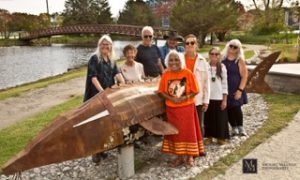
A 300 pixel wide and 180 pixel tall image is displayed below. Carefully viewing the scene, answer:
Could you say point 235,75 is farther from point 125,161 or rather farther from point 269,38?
point 269,38

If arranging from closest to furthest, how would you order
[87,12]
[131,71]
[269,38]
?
[131,71], [269,38], [87,12]

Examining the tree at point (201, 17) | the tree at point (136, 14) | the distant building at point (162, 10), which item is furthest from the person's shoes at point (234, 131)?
the tree at point (136, 14)

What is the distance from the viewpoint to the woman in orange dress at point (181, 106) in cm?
477

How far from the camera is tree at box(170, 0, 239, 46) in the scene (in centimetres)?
2755

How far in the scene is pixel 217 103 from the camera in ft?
18.6

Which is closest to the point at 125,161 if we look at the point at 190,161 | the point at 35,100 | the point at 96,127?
the point at 96,127

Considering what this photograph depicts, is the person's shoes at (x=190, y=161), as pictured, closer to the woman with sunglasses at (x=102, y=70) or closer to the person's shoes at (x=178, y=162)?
the person's shoes at (x=178, y=162)

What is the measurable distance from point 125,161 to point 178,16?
25277 millimetres

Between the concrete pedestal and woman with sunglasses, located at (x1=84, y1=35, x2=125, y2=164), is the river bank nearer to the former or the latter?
woman with sunglasses, located at (x1=84, y1=35, x2=125, y2=164)

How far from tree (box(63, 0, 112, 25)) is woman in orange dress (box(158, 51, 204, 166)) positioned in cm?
5868

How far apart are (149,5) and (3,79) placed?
4819 cm

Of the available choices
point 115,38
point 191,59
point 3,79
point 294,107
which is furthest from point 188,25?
point 115,38

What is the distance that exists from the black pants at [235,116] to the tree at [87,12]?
57.7 meters

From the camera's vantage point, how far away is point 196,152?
494 centimetres
